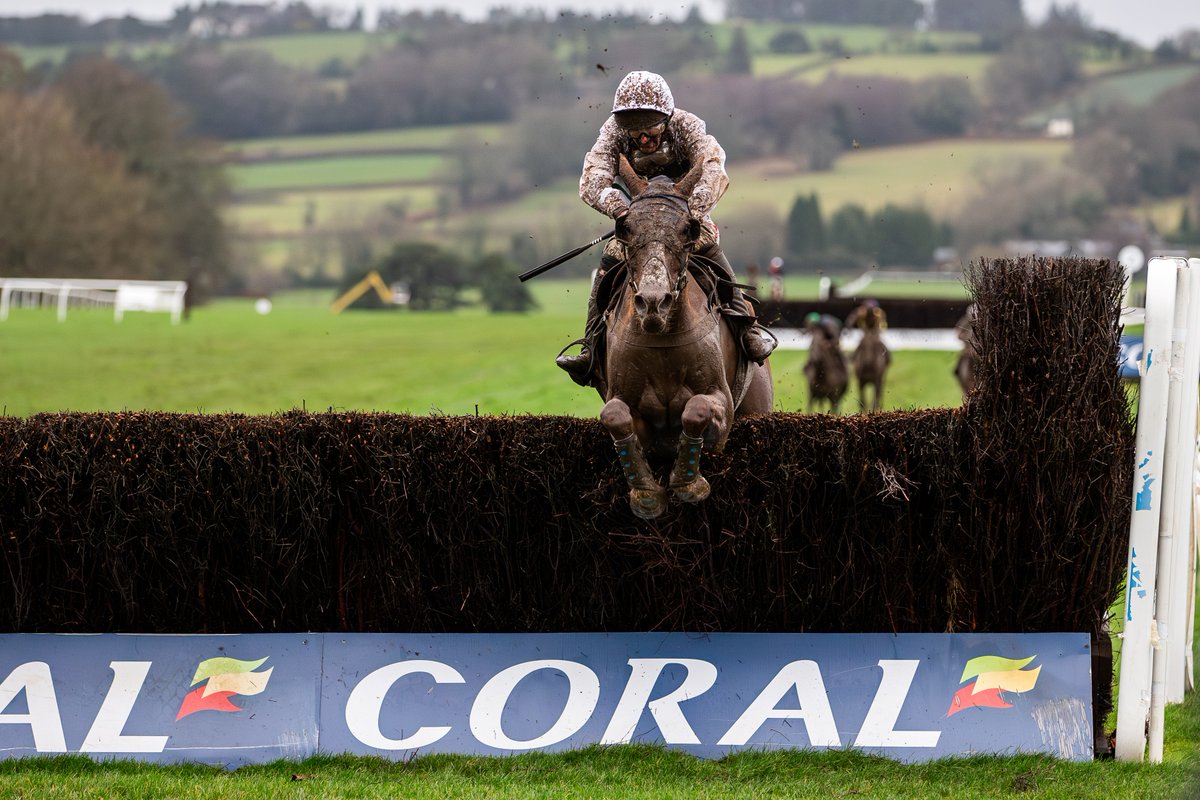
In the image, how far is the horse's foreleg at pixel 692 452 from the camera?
638 cm

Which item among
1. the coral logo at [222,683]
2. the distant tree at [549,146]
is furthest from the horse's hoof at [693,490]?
the distant tree at [549,146]

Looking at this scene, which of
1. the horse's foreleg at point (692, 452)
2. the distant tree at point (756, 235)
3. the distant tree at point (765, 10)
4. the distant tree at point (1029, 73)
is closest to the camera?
the horse's foreleg at point (692, 452)

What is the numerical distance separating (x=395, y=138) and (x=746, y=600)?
3980 inches

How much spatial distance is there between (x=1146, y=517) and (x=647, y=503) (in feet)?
7.63

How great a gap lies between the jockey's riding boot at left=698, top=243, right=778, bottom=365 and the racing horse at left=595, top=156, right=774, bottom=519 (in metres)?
0.21

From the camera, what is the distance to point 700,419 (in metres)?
6.36

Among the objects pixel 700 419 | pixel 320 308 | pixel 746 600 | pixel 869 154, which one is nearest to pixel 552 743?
pixel 746 600

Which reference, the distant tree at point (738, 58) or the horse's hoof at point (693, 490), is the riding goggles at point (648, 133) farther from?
the distant tree at point (738, 58)

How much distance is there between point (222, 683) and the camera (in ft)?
21.9

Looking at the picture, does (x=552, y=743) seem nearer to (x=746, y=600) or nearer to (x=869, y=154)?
(x=746, y=600)

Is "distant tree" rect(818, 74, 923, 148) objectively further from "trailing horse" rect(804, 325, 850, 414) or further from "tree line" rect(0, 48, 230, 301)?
"trailing horse" rect(804, 325, 850, 414)

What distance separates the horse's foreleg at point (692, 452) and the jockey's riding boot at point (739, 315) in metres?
0.93

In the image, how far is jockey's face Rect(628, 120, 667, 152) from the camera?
288 inches

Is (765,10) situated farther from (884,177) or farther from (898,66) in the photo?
(884,177)
